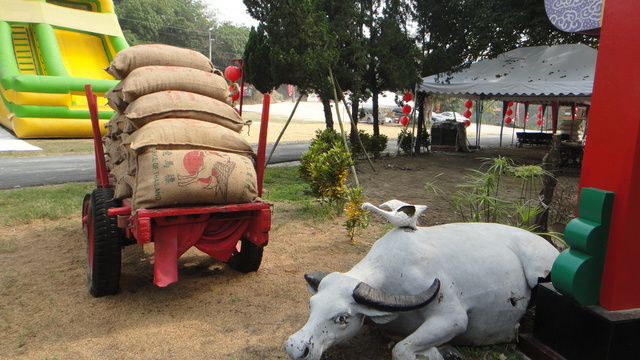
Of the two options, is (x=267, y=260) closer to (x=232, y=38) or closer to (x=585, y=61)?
(x=585, y=61)

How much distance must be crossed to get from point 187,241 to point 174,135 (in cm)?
85

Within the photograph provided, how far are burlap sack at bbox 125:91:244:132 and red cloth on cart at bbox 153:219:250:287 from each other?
940 mm

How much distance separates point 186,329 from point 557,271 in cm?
248

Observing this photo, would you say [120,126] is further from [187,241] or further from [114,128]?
[187,241]

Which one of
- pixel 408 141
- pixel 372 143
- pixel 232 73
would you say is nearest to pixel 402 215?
pixel 232 73

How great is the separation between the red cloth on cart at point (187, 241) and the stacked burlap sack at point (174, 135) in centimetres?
24

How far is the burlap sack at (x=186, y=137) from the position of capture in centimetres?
334

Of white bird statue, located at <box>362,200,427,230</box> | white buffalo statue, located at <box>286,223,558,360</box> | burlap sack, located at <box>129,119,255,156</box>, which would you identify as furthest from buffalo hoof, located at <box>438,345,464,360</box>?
burlap sack, located at <box>129,119,255,156</box>

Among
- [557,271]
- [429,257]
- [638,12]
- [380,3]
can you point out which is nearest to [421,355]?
[429,257]

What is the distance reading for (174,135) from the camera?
3.45m

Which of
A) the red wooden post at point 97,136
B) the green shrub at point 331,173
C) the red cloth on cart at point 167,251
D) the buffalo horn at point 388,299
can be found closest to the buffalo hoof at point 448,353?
the buffalo horn at point 388,299

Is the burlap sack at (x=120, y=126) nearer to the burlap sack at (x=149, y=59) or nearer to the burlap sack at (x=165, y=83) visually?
the burlap sack at (x=165, y=83)

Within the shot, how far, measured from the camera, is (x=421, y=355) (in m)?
2.39

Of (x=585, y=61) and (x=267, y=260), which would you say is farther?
(x=585, y=61)
